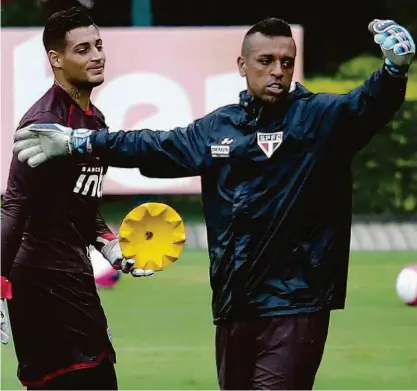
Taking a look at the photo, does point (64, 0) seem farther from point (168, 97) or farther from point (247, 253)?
point (247, 253)

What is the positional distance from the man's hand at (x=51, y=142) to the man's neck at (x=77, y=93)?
0.46m

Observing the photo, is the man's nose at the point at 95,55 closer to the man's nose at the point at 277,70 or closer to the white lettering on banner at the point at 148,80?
the man's nose at the point at 277,70

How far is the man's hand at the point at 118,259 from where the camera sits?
6.52 m

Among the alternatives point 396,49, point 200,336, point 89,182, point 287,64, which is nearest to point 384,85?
point 396,49

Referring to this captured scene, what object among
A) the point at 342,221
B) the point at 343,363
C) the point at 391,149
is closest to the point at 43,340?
the point at 342,221

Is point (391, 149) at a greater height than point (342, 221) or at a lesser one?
lesser

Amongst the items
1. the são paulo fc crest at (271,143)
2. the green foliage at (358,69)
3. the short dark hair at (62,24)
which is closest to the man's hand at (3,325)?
the short dark hair at (62,24)

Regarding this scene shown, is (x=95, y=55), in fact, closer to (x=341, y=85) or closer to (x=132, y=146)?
(x=132, y=146)

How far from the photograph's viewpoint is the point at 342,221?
19.6 ft

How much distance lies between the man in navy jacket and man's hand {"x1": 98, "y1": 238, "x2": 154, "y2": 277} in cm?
58

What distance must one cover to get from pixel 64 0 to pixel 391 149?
255 inches

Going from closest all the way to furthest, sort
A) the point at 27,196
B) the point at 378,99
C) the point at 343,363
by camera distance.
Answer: the point at 378,99 → the point at 27,196 → the point at 343,363

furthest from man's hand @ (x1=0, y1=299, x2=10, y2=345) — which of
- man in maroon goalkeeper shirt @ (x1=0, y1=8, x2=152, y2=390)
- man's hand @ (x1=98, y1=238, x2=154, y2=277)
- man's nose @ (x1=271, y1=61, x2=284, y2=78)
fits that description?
man's nose @ (x1=271, y1=61, x2=284, y2=78)

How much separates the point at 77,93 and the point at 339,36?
745 inches
